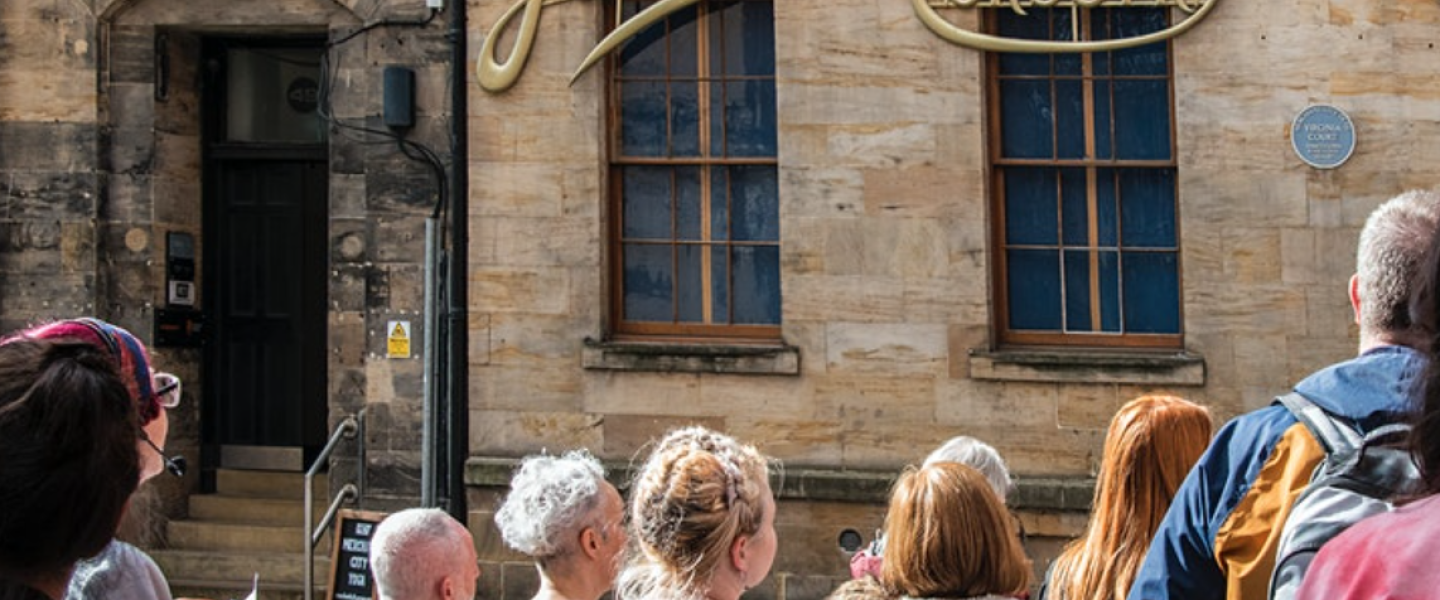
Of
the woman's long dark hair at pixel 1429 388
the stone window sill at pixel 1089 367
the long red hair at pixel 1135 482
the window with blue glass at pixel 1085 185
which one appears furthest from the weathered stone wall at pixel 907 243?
the woman's long dark hair at pixel 1429 388

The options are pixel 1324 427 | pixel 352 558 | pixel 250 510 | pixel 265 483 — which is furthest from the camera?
pixel 265 483

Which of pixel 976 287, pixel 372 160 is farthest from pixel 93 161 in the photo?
pixel 976 287

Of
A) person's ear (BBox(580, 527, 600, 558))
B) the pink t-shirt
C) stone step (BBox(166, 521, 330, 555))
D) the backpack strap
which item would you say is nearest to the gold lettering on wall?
stone step (BBox(166, 521, 330, 555))

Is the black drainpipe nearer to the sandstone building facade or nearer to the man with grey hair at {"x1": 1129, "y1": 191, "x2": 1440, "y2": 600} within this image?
the sandstone building facade

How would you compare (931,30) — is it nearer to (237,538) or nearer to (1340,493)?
(237,538)

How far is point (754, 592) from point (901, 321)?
191cm

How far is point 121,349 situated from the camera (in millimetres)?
2562

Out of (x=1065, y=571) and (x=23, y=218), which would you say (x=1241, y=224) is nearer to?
(x=1065, y=571)

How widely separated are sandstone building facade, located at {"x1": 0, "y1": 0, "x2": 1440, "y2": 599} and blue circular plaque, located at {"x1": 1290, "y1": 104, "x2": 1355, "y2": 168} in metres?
0.05

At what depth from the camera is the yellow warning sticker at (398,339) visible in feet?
30.8

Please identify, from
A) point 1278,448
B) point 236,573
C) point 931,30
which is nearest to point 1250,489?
point 1278,448

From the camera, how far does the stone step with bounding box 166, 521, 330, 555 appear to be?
952 centimetres

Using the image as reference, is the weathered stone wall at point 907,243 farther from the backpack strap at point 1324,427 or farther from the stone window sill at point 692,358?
the backpack strap at point 1324,427

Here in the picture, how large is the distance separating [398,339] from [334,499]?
3.70 ft
